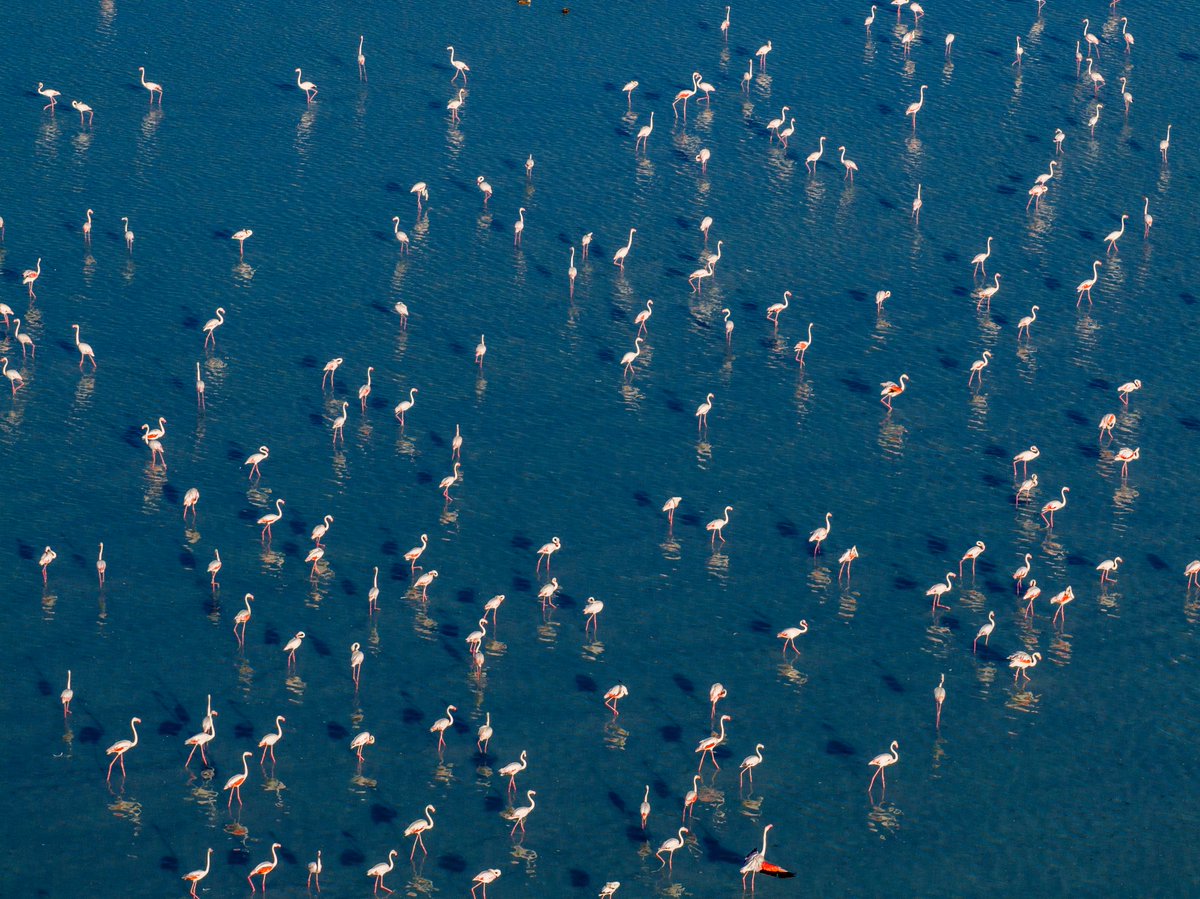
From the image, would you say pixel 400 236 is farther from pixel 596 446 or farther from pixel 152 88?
pixel 152 88

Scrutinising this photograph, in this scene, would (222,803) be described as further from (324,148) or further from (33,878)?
(324,148)

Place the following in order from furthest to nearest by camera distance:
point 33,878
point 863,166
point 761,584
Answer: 1. point 863,166
2. point 761,584
3. point 33,878

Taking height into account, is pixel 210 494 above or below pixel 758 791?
above

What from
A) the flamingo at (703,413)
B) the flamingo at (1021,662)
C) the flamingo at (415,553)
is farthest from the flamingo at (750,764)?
the flamingo at (703,413)

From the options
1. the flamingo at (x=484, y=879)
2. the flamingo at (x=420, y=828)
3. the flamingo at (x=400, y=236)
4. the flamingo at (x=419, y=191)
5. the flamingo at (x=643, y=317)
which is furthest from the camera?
the flamingo at (x=419, y=191)

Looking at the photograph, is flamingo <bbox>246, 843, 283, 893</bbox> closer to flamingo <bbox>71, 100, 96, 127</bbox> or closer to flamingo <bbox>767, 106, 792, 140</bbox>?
flamingo <bbox>71, 100, 96, 127</bbox>

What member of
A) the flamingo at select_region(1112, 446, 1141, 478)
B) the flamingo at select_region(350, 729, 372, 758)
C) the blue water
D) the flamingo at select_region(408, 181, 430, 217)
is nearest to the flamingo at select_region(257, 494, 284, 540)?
the blue water

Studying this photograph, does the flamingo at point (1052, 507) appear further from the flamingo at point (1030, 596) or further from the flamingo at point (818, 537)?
the flamingo at point (818, 537)

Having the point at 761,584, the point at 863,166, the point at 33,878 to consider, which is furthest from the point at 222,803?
the point at 863,166
